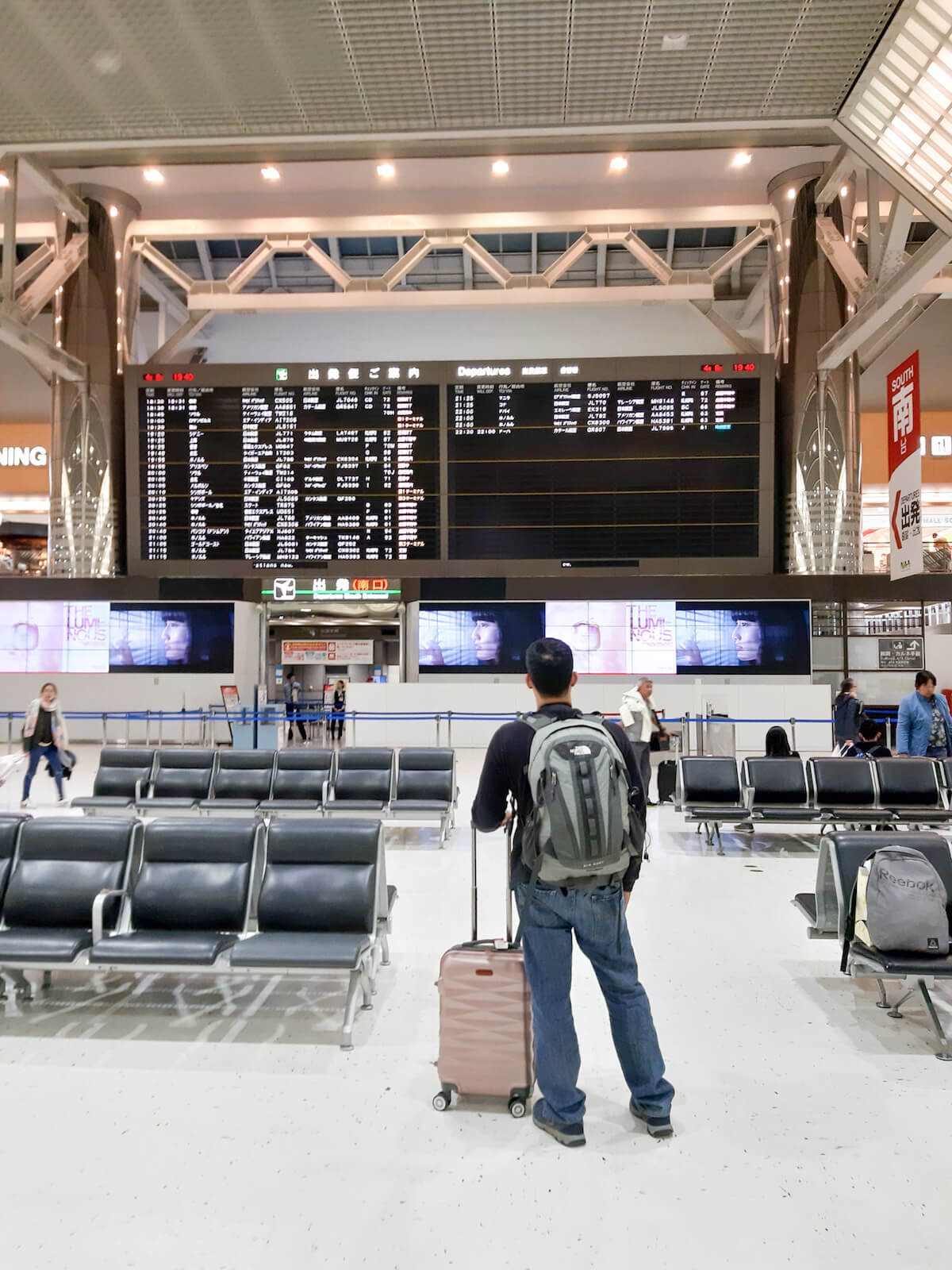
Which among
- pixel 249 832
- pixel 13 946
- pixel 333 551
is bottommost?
pixel 13 946

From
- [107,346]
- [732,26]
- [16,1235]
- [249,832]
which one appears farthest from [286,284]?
[16,1235]

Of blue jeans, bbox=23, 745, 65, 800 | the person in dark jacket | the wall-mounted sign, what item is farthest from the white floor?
the wall-mounted sign

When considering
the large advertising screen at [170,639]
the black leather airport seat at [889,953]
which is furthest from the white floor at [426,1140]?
the large advertising screen at [170,639]

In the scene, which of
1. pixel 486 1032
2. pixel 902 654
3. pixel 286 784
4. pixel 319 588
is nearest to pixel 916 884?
pixel 486 1032

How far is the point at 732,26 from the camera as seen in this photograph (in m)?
5.04

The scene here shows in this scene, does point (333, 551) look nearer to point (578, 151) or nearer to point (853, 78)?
point (578, 151)

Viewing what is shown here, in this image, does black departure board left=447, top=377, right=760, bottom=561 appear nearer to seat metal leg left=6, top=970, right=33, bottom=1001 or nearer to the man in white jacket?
the man in white jacket

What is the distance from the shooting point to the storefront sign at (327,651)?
17.2 metres

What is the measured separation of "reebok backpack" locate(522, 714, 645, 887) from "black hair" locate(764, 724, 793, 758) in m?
6.47

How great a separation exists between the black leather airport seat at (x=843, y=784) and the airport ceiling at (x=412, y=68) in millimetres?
5190

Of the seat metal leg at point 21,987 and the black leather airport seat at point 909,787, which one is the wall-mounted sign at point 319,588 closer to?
the black leather airport seat at point 909,787

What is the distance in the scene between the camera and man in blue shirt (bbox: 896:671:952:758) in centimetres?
731

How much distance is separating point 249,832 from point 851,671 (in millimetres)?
14201

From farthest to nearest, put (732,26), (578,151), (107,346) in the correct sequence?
(107,346), (578,151), (732,26)
